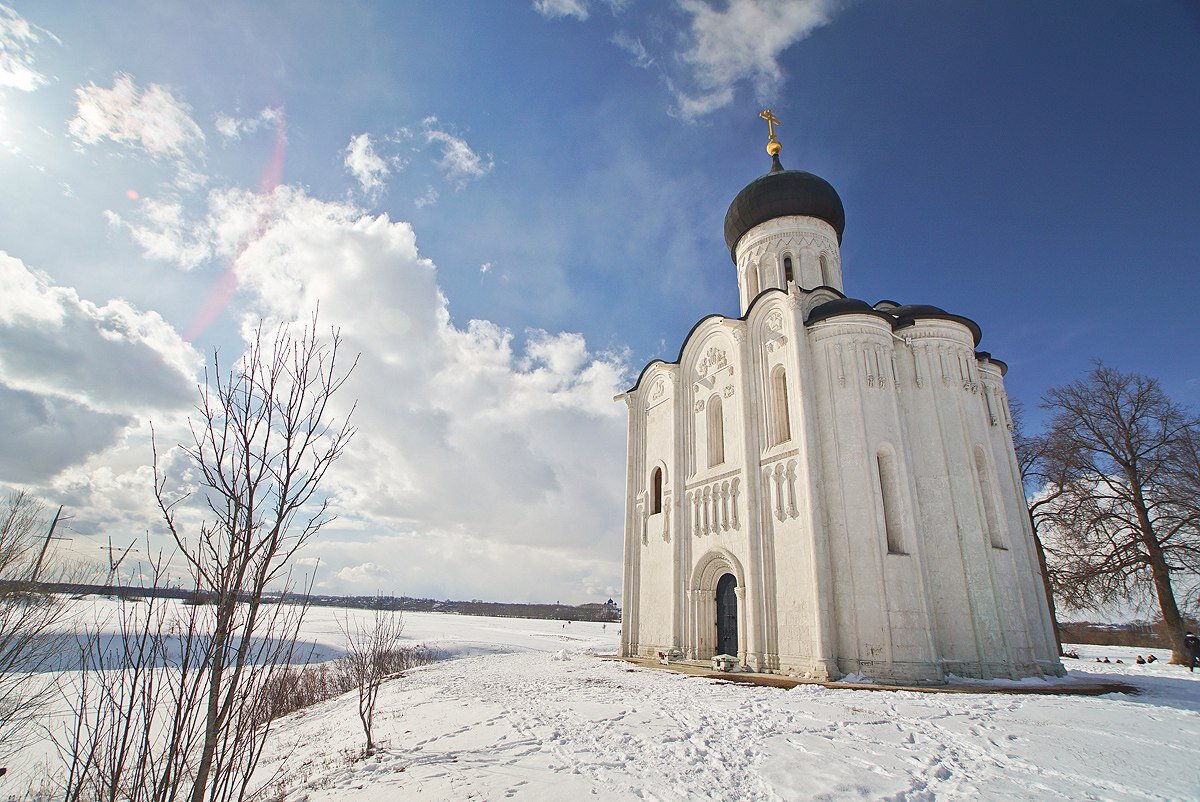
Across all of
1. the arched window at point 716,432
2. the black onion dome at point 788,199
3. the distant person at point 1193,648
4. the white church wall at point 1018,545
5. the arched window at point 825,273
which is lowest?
the distant person at point 1193,648

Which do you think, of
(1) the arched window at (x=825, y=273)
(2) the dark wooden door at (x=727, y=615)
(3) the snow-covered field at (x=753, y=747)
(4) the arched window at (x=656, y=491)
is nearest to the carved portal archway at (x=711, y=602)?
(2) the dark wooden door at (x=727, y=615)

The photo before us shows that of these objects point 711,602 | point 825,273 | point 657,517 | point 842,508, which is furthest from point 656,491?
point 825,273

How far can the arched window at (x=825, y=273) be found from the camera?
20109 millimetres

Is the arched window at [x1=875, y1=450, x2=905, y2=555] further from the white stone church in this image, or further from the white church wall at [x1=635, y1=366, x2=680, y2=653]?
the white church wall at [x1=635, y1=366, x2=680, y2=653]

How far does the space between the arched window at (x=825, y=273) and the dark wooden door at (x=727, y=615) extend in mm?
10466

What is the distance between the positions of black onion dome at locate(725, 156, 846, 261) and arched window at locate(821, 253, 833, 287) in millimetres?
1532

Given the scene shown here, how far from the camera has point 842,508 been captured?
45.9 ft

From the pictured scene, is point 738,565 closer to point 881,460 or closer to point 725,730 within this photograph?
point 881,460

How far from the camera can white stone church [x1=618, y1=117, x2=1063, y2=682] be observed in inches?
523

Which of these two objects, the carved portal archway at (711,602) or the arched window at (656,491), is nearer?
the carved portal archway at (711,602)

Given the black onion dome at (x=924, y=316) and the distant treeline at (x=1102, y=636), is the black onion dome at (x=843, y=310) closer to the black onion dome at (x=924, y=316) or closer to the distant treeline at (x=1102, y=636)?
the black onion dome at (x=924, y=316)

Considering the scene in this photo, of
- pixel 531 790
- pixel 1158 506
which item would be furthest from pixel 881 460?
pixel 531 790

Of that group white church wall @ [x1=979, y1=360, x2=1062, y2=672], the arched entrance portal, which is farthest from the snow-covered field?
the arched entrance portal

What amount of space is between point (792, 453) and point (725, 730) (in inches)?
349
